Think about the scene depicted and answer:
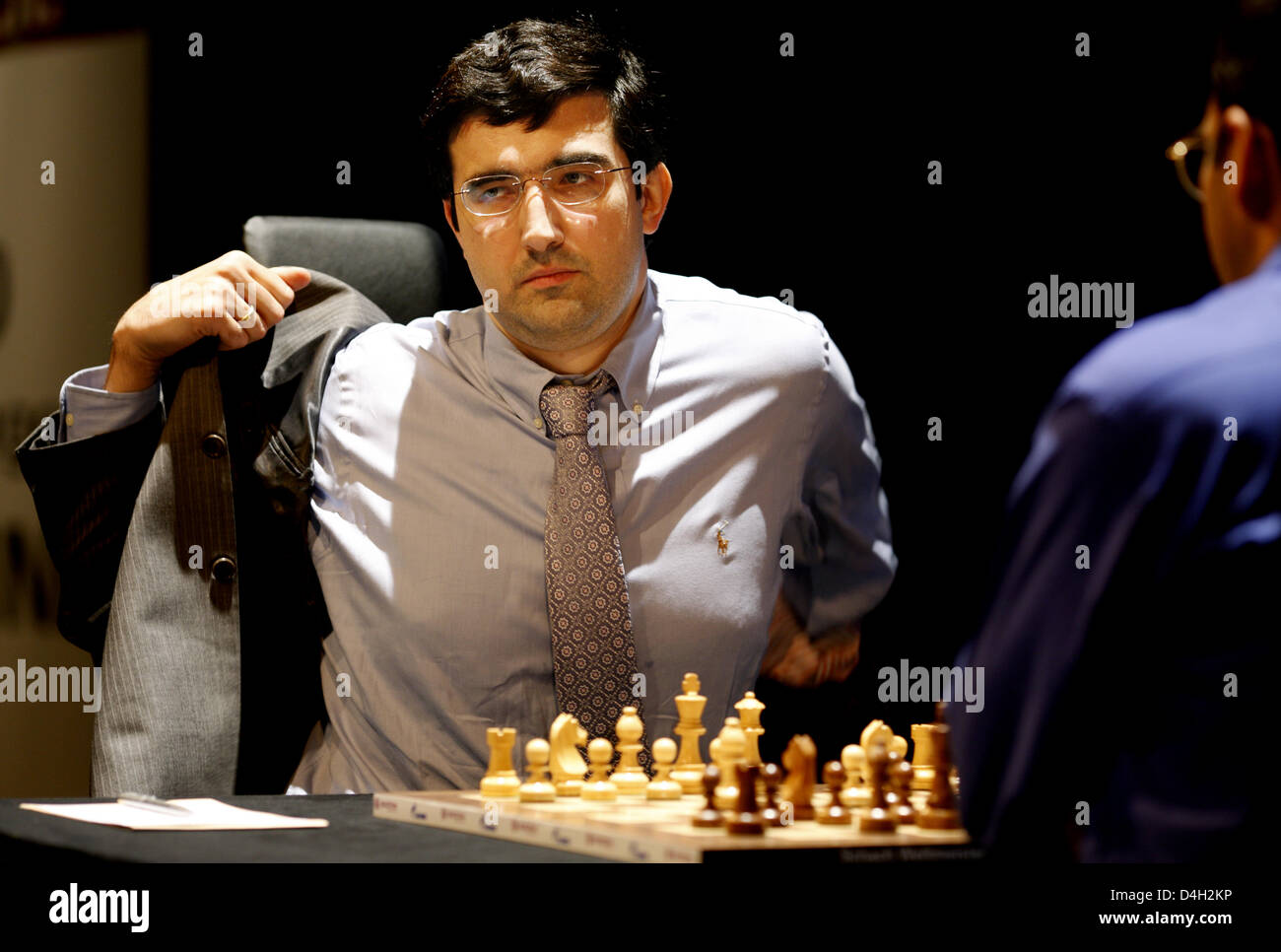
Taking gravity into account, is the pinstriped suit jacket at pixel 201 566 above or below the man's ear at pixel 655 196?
below

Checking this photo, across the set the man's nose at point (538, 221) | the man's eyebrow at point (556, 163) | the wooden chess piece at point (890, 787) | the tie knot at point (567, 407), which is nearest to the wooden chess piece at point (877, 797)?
the wooden chess piece at point (890, 787)

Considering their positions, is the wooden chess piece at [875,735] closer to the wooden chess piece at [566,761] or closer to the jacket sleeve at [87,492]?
the wooden chess piece at [566,761]

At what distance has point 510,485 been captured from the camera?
Answer: 88.5 inches

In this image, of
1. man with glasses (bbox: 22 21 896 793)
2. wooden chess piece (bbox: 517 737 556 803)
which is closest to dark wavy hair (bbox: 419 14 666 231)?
man with glasses (bbox: 22 21 896 793)

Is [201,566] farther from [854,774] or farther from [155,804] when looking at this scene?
[854,774]

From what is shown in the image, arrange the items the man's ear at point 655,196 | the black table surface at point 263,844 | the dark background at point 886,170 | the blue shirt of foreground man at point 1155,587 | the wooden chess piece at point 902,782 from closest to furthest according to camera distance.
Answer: the blue shirt of foreground man at point 1155,587
the black table surface at point 263,844
the wooden chess piece at point 902,782
the man's ear at point 655,196
the dark background at point 886,170

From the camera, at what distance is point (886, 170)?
308 cm

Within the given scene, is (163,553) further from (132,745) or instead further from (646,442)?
(646,442)

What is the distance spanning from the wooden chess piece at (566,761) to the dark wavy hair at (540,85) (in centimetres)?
105

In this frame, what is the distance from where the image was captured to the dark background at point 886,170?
2865mm

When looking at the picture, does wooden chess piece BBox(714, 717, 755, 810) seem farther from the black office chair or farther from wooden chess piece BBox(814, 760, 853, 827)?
the black office chair

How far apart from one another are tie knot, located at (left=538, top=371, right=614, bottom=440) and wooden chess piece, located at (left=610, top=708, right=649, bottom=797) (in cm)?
65

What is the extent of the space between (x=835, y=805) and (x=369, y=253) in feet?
6.40

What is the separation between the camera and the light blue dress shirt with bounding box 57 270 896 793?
2.20 m
